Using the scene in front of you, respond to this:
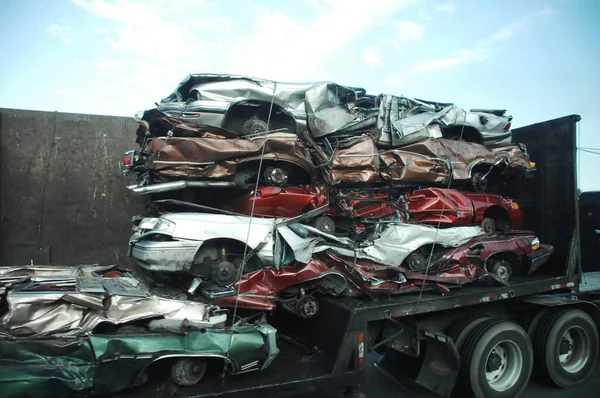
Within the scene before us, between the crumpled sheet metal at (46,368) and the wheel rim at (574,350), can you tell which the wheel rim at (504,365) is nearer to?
the wheel rim at (574,350)

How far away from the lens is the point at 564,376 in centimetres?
510

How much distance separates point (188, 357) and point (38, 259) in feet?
10.3

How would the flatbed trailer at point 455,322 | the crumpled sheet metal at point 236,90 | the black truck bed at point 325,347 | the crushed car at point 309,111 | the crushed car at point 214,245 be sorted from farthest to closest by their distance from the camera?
1. the crumpled sheet metal at point 236,90
2. the crushed car at point 309,111
3. the crushed car at point 214,245
4. the flatbed trailer at point 455,322
5. the black truck bed at point 325,347

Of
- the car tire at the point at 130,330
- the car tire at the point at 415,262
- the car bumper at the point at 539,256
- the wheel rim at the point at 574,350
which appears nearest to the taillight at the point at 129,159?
the car tire at the point at 130,330

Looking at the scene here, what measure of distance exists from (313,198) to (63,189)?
3.20 metres

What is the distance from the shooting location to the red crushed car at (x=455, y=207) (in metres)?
5.19

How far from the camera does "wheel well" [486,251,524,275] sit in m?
5.29


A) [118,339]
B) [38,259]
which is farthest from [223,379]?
[38,259]

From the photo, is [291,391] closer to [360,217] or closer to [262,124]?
[360,217]

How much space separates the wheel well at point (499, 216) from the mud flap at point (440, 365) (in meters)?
2.23

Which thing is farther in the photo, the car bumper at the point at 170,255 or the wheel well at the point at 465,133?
the wheel well at the point at 465,133

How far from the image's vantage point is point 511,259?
545cm

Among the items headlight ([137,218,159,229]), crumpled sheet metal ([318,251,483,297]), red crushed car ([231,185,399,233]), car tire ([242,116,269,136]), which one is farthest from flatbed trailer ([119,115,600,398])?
car tire ([242,116,269,136])

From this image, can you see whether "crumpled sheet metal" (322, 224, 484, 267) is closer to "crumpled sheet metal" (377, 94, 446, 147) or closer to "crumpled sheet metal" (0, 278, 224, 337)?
"crumpled sheet metal" (377, 94, 446, 147)
